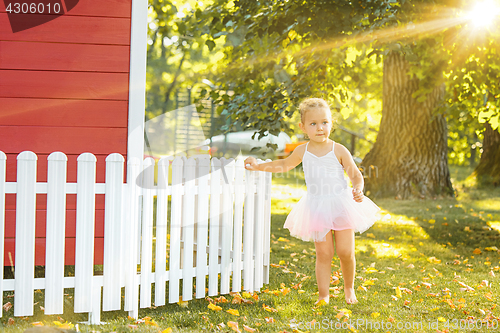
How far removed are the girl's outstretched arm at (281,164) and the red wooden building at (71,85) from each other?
978 millimetres

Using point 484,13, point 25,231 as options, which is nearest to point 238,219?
point 25,231

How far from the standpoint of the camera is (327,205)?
3480 millimetres

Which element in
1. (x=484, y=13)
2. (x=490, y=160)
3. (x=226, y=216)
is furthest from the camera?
(x=490, y=160)

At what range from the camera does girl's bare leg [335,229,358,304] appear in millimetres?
3500

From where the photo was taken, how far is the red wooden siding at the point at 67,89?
377 cm

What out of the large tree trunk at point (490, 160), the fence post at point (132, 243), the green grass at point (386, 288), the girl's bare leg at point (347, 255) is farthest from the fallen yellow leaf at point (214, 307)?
the large tree trunk at point (490, 160)

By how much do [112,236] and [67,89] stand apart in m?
1.47

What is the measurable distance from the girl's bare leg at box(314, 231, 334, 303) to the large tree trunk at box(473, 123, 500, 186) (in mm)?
9819

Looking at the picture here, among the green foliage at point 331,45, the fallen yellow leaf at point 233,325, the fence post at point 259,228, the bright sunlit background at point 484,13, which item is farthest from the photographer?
the bright sunlit background at point 484,13

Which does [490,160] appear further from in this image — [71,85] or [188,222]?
[71,85]

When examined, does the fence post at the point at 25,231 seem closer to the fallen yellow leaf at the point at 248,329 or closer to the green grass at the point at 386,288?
the green grass at the point at 386,288

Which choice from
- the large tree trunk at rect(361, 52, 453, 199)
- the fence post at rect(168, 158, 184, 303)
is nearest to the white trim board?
the fence post at rect(168, 158, 184, 303)

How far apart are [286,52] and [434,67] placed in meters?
2.20

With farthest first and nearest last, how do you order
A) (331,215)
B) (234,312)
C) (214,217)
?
(214,217), (331,215), (234,312)
